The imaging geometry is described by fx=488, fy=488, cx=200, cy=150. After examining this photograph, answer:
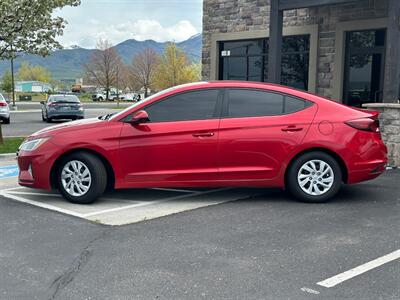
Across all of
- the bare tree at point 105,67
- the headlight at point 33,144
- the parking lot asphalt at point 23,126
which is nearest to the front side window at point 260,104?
the headlight at point 33,144

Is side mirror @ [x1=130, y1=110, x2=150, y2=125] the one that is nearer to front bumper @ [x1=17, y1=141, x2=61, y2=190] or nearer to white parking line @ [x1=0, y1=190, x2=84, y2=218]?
front bumper @ [x1=17, y1=141, x2=61, y2=190]

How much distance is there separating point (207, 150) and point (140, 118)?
0.98 m

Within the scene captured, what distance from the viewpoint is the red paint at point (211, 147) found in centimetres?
648

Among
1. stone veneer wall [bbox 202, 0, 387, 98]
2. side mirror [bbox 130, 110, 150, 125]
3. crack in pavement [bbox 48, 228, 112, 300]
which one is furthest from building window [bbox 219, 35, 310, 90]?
crack in pavement [bbox 48, 228, 112, 300]

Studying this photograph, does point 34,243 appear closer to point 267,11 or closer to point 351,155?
point 351,155

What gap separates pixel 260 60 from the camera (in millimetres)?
14828

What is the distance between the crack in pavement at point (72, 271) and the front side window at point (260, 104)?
2747 millimetres

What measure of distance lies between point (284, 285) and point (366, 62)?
9759 mm

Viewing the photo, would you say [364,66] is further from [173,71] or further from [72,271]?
[173,71]

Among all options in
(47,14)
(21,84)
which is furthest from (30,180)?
(21,84)

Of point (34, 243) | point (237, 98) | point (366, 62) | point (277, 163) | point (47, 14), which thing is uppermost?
point (47, 14)

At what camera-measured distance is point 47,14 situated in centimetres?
1219

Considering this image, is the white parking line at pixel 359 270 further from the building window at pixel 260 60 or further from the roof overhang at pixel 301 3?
the building window at pixel 260 60

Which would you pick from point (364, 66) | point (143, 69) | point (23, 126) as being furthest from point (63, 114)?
point (143, 69)
